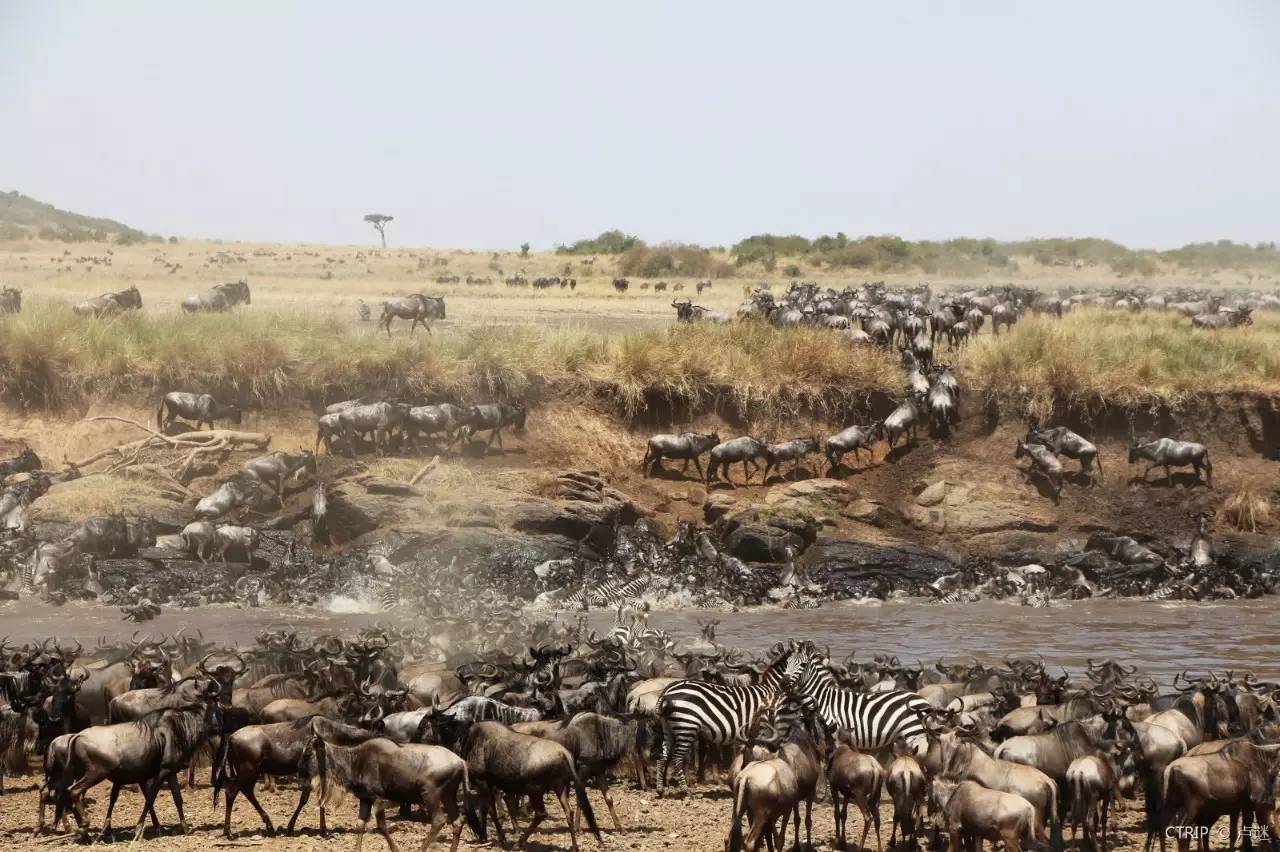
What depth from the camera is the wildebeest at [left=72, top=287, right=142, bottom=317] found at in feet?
99.9

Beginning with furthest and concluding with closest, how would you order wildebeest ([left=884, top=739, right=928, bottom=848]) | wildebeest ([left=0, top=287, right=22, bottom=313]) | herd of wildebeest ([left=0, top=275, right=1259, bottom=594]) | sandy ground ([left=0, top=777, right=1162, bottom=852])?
wildebeest ([left=0, top=287, right=22, bottom=313]) → herd of wildebeest ([left=0, top=275, right=1259, bottom=594]) → sandy ground ([left=0, top=777, right=1162, bottom=852]) → wildebeest ([left=884, top=739, right=928, bottom=848])

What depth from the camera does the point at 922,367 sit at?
2788cm

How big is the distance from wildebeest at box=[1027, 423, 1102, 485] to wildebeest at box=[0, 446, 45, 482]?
16.9 meters

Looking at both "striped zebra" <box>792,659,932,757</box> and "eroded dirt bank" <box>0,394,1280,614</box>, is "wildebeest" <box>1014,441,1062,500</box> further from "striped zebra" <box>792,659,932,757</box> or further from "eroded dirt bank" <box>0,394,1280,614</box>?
"striped zebra" <box>792,659,932,757</box>

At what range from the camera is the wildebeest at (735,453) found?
25188 millimetres

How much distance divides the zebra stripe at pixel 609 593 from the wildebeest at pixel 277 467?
5508mm

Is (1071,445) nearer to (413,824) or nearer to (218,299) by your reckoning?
(413,824)

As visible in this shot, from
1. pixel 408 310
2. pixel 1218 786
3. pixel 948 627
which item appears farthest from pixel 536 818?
pixel 408 310

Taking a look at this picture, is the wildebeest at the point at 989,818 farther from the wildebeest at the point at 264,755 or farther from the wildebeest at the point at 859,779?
the wildebeest at the point at 264,755

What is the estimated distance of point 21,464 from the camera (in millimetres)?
23922

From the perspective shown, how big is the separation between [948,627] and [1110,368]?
9.38m

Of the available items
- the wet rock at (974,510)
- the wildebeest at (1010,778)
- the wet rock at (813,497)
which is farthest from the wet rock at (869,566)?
the wildebeest at (1010,778)

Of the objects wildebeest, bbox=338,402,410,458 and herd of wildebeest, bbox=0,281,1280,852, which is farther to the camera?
wildebeest, bbox=338,402,410,458

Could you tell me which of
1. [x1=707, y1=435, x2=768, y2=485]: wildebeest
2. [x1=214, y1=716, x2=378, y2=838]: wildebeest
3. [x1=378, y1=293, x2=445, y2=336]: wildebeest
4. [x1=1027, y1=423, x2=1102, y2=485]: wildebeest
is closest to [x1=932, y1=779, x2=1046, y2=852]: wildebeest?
[x1=214, y1=716, x2=378, y2=838]: wildebeest
